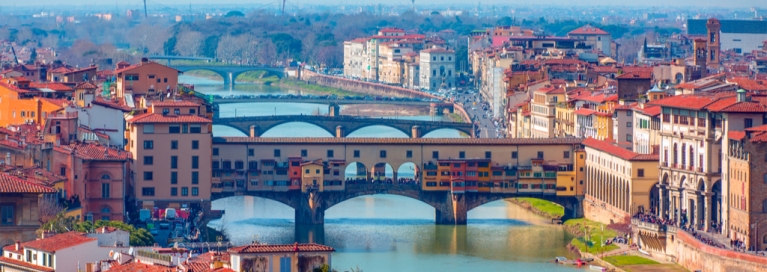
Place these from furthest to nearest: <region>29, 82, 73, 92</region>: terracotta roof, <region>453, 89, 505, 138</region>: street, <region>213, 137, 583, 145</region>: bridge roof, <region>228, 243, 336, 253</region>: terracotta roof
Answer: <region>453, 89, 505, 138</region>: street, <region>29, 82, 73, 92</region>: terracotta roof, <region>213, 137, 583, 145</region>: bridge roof, <region>228, 243, 336, 253</region>: terracotta roof

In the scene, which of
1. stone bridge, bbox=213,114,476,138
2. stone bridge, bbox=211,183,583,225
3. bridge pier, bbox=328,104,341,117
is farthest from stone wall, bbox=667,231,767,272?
bridge pier, bbox=328,104,341,117

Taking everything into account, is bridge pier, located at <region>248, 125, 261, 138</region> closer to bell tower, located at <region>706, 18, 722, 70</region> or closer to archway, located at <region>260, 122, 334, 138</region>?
archway, located at <region>260, 122, 334, 138</region>

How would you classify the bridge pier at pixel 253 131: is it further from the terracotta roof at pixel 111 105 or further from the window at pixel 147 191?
the window at pixel 147 191

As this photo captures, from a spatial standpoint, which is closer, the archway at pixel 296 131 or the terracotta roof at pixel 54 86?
the terracotta roof at pixel 54 86

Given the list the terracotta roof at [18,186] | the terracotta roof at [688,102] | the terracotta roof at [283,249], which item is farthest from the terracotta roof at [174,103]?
the terracotta roof at [283,249]

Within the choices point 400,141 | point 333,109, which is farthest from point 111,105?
point 333,109

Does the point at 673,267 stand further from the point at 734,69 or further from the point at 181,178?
the point at 734,69

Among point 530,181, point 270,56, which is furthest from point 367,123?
point 270,56
